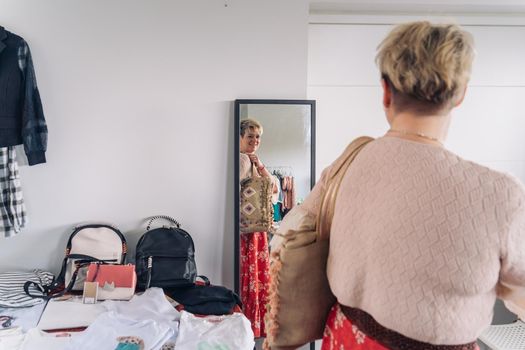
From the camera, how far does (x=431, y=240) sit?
66 cm

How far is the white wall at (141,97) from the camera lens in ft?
6.23

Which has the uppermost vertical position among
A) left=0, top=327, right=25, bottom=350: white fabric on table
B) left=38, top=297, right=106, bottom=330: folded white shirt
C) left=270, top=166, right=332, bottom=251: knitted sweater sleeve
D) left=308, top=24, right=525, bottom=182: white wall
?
left=308, top=24, right=525, bottom=182: white wall

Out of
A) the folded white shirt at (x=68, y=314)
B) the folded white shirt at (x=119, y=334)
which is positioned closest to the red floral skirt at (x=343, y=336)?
the folded white shirt at (x=119, y=334)

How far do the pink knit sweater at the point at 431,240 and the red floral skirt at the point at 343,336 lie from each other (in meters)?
0.08

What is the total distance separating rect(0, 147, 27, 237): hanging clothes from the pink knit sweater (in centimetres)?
180

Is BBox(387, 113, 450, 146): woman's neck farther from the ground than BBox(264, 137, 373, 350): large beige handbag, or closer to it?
farther from the ground

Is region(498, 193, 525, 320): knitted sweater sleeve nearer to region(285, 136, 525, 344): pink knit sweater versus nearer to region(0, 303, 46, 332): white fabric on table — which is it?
region(285, 136, 525, 344): pink knit sweater

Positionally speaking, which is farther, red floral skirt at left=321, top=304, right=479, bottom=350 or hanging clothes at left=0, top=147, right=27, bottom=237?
hanging clothes at left=0, top=147, right=27, bottom=237

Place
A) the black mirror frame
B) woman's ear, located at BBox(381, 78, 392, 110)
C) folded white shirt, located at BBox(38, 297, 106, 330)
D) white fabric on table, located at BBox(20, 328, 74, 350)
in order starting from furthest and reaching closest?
1. the black mirror frame
2. folded white shirt, located at BBox(38, 297, 106, 330)
3. white fabric on table, located at BBox(20, 328, 74, 350)
4. woman's ear, located at BBox(381, 78, 392, 110)

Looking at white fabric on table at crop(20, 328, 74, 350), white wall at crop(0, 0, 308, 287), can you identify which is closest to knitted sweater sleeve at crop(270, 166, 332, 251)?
white fabric on table at crop(20, 328, 74, 350)

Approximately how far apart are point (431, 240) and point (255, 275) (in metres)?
1.50

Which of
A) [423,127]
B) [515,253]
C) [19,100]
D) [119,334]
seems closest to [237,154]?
[119,334]

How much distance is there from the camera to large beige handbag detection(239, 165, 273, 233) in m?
2.02

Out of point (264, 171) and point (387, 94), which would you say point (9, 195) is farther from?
point (387, 94)
